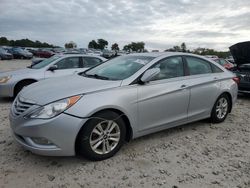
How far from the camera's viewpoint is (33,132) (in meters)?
3.55

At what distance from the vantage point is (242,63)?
8812mm

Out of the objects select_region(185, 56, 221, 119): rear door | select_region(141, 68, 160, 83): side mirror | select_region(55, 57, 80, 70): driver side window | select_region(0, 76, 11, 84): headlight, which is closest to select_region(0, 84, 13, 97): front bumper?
select_region(0, 76, 11, 84): headlight

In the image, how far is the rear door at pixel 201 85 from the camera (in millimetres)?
5106

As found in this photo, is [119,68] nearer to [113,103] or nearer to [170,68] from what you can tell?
[170,68]

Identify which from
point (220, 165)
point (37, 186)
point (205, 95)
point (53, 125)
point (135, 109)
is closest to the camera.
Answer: point (37, 186)

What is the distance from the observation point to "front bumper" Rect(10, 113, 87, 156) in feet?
11.5

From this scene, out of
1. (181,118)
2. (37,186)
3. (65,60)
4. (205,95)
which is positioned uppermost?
(65,60)

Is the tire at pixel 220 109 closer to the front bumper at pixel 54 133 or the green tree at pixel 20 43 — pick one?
the front bumper at pixel 54 133

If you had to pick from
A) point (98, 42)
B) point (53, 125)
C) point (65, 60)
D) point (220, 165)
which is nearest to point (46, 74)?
point (65, 60)

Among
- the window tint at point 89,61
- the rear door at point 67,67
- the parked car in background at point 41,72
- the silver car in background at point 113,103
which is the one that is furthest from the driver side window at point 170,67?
the window tint at point 89,61

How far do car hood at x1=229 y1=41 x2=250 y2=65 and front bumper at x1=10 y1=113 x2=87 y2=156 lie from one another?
19.9ft

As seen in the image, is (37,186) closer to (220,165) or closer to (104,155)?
(104,155)

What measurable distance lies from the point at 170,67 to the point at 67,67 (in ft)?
14.2

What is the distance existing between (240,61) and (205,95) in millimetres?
4108
